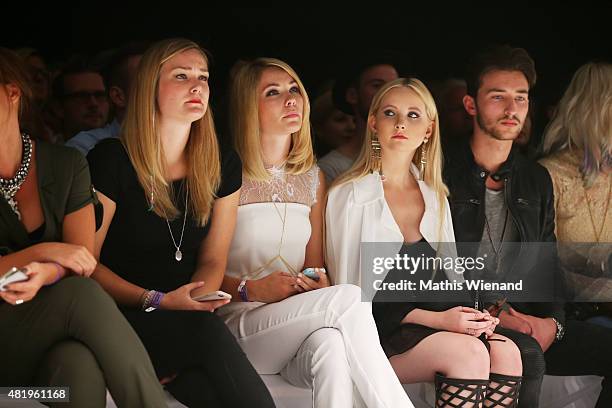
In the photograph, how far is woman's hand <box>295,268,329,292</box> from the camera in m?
3.94

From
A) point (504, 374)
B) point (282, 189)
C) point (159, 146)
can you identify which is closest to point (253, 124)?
point (282, 189)

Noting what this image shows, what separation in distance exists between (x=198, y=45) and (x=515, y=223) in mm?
1726

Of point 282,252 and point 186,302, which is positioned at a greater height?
point 282,252

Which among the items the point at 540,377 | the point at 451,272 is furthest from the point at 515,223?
the point at 540,377

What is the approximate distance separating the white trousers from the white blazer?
0.33 metres

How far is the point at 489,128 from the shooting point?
437 centimetres

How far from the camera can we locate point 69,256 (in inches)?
130

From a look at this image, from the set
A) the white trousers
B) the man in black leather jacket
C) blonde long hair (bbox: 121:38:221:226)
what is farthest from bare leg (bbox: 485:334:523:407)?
blonde long hair (bbox: 121:38:221:226)

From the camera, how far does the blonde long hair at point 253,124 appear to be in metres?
4.07

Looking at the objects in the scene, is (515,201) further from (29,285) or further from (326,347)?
(29,285)

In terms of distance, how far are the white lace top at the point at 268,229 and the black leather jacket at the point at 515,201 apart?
2.55 ft

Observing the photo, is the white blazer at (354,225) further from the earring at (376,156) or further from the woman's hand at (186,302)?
the woman's hand at (186,302)

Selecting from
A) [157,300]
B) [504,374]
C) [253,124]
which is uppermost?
[253,124]

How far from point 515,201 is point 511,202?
20 mm
